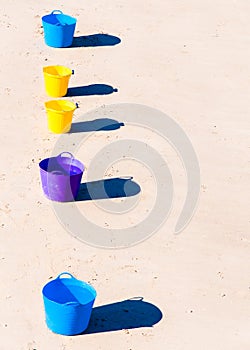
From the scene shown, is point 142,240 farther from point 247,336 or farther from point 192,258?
point 247,336

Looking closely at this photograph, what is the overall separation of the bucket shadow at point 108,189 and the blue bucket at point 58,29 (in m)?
3.79

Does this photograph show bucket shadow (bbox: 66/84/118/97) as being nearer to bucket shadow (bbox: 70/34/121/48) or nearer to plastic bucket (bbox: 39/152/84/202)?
bucket shadow (bbox: 70/34/121/48)

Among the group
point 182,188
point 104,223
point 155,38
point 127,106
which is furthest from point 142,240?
point 155,38

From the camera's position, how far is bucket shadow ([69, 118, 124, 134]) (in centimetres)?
996

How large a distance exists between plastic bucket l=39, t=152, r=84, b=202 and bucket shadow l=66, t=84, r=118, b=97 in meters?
2.31

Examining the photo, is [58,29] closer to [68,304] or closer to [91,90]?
[91,90]

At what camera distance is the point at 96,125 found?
10094 millimetres

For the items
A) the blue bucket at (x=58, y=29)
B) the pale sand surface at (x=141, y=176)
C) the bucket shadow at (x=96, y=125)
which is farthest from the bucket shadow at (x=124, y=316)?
the blue bucket at (x=58, y=29)

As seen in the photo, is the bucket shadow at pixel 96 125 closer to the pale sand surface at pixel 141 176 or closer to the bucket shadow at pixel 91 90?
the pale sand surface at pixel 141 176

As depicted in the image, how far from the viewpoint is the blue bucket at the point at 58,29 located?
11820 mm

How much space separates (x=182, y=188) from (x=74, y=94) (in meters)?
2.73

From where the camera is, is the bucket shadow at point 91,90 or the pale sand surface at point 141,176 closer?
the pale sand surface at point 141,176

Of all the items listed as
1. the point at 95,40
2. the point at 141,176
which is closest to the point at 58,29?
the point at 95,40

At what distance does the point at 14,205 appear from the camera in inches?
328
